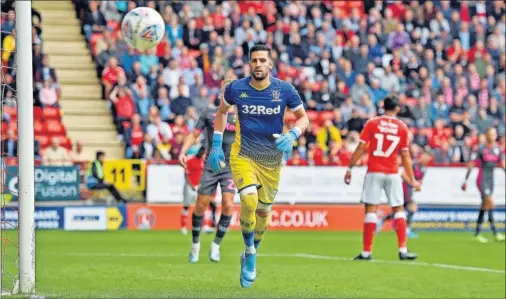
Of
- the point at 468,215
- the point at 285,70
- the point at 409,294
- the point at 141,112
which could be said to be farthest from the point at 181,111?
the point at 409,294

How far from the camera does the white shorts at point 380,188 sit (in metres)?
18.1

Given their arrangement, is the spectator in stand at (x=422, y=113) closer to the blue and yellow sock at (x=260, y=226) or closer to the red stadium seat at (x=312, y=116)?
the red stadium seat at (x=312, y=116)

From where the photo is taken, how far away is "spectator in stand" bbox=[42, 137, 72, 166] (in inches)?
1053

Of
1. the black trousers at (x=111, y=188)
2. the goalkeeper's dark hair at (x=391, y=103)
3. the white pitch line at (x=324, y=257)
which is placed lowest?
the black trousers at (x=111, y=188)

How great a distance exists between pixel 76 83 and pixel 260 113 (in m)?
20.1

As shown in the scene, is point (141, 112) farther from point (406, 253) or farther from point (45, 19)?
point (406, 253)

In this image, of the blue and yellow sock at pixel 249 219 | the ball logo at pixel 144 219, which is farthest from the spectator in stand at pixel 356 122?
the blue and yellow sock at pixel 249 219

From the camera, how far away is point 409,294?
14320 mm

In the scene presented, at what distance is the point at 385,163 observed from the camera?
1812cm

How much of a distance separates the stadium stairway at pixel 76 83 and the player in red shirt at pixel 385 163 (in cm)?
1230

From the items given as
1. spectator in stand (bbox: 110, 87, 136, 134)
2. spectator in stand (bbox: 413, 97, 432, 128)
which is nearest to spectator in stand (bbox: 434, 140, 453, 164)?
spectator in stand (bbox: 413, 97, 432, 128)

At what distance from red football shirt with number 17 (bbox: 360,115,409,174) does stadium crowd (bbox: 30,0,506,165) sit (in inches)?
392

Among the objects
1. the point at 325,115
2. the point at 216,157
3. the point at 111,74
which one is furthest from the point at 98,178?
the point at 216,157

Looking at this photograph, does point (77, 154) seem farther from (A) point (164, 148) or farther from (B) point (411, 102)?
(B) point (411, 102)
